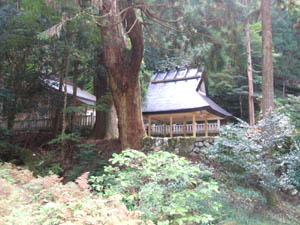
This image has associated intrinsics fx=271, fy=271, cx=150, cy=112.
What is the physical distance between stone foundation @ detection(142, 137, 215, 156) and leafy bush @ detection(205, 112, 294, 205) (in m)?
2.64

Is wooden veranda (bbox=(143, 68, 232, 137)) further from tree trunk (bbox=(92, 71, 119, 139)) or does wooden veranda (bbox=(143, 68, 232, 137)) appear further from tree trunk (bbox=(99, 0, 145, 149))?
tree trunk (bbox=(99, 0, 145, 149))

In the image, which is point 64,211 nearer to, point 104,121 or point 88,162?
point 88,162

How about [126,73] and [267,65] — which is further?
[126,73]

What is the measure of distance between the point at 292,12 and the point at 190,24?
9.85ft

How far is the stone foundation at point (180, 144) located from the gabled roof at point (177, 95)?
3651mm

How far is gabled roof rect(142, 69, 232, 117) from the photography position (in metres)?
12.7

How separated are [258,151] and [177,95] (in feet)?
27.8

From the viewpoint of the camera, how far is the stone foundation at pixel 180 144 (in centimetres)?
857

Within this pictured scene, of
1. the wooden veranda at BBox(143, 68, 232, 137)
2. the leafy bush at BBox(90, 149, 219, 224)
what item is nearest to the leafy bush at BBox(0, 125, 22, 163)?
the wooden veranda at BBox(143, 68, 232, 137)

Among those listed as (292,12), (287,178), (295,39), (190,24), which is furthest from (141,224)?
(295,39)

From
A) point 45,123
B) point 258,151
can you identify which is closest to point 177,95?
point 45,123

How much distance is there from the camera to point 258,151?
18.1ft

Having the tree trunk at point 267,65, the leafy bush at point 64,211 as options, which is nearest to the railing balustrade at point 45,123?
the tree trunk at point 267,65

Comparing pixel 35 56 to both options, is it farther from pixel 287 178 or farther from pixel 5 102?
pixel 287 178
